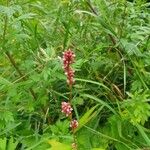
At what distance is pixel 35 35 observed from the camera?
2.12 m

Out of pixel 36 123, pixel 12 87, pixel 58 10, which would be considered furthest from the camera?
pixel 58 10

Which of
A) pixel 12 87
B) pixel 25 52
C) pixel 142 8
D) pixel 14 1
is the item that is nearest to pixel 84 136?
pixel 12 87

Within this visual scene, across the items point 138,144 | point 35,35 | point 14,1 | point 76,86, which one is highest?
point 14,1

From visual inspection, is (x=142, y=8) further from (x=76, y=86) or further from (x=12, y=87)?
(x=12, y=87)

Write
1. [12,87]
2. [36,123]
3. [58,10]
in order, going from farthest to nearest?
→ [58,10], [36,123], [12,87]

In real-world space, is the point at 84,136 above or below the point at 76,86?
below

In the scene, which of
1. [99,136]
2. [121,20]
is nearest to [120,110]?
[99,136]

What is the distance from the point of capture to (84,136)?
1.96 meters

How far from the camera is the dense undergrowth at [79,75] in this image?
1.89 m

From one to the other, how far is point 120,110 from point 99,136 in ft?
0.47

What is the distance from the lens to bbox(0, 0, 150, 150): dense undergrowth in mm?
1895

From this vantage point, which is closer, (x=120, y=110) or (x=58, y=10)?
(x=120, y=110)

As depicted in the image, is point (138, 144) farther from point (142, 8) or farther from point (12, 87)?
point (142, 8)

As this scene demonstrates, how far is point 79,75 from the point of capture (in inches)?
87.1
